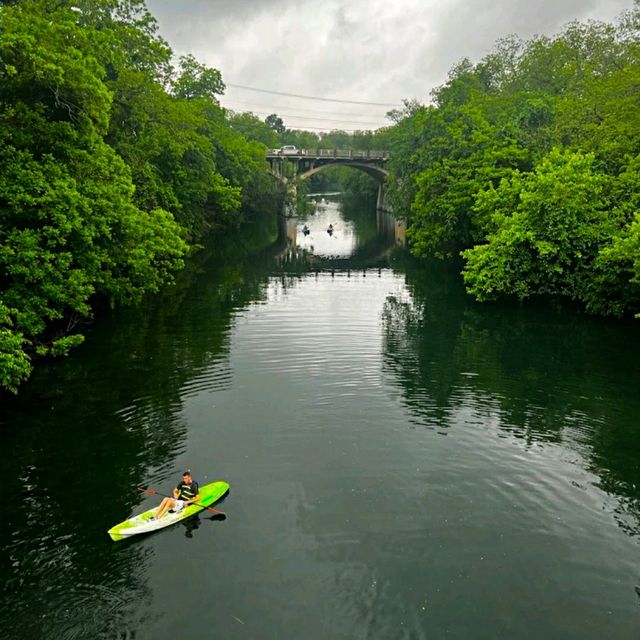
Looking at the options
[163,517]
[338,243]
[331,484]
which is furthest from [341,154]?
[163,517]

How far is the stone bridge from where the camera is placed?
Result: 3403 inches

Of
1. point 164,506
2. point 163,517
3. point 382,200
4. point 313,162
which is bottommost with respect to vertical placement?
point 163,517

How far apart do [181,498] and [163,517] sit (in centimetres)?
64

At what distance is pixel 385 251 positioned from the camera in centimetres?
5928

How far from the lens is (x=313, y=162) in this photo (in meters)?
91.5

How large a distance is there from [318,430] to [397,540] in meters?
5.58

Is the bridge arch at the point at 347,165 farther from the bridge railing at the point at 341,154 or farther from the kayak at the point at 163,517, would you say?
the kayak at the point at 163,517

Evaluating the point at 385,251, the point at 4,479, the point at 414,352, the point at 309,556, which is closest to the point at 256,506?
the point at 309,556

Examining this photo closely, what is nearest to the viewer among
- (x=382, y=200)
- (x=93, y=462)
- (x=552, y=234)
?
(x=93, y=462)

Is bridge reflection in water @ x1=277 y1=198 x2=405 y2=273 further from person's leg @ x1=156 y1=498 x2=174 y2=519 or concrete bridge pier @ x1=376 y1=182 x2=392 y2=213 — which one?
person's leg @ x1=156 y1=498 x2=174 y2=519

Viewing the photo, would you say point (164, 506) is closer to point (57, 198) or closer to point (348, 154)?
point (57, 198)

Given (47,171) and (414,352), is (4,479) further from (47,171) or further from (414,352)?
(414,352)

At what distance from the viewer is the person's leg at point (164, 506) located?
42.9 feet

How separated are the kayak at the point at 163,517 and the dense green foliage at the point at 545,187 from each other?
2011 centimetres
